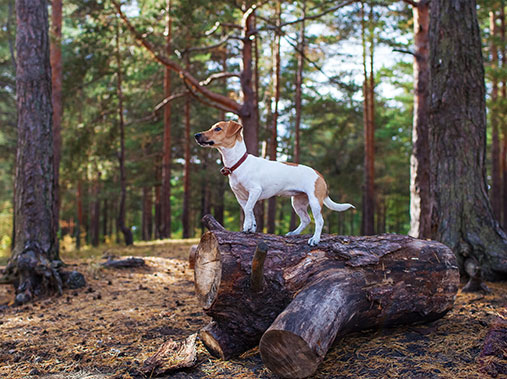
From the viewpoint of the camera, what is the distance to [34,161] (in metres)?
6.46

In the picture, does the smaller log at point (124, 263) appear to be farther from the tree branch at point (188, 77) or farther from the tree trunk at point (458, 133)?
the tree trunk at point (458, 133)

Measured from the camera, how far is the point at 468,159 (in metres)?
5.96

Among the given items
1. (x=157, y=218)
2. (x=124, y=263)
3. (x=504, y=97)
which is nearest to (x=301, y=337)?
(x=124, y=263)

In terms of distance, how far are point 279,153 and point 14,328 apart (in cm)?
1870

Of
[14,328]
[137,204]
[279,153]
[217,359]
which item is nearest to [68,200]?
[137,204]

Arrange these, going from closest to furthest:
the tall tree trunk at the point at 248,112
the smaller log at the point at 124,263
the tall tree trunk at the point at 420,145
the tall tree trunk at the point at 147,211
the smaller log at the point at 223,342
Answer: the smaller log at the point at 223,342
the smaller log at the point at 124,263
the tall tree trunk at the point at 420,145
the tall tree trunk at the point at 248,112
the tall tree trunk at the point at 147,211

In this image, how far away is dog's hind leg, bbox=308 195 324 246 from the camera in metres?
3.88

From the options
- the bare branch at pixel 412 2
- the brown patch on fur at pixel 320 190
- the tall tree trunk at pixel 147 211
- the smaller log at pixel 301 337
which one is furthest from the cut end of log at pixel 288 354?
the tall tree trunk at pixel 147 211

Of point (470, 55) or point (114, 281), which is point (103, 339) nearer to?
point (114, 281)

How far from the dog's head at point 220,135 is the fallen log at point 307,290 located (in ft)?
2.58

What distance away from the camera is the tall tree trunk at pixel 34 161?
6.18m

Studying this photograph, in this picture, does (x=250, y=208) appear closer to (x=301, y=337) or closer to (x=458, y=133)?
(x=301, y=337)

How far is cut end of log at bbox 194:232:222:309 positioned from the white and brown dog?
1.36 feet

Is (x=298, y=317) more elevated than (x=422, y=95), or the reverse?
(x=422, y=95)
